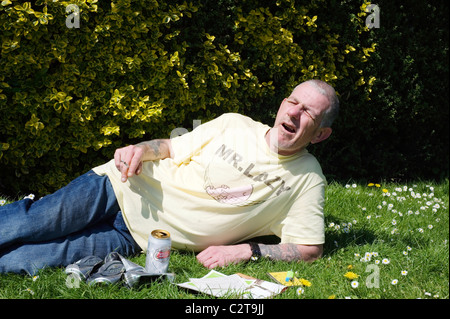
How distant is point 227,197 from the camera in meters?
3.34

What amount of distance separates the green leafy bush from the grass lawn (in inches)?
55.9

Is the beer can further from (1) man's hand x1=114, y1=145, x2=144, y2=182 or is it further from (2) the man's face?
(2) the man's face

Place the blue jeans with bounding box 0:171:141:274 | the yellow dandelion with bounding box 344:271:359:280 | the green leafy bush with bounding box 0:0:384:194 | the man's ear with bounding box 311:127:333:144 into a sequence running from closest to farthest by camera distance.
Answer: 1. the blue jeans with bounding box 0:171:141:274
2. the yellow dandelion with bounding box 344:271:359:280
3. the man's ear with bounding box 311:127:333:144
4. the green leafy bush with bounding box 0:0:384:194

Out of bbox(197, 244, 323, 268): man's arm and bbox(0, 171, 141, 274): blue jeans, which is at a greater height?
bbox(0, 171, 141, 274): blue jeans

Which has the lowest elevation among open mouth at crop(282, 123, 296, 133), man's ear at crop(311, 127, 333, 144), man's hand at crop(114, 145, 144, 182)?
man's hand at crop(114, 145, 144, 182)

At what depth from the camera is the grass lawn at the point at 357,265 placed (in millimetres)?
2864

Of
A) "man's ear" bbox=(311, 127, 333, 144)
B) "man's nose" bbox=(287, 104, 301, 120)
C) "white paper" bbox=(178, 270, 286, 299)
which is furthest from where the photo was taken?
"man's ear" bbox=(311, 127, 333, 144)

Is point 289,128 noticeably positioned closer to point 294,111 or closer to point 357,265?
point 294,111

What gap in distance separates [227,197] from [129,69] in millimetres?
1635

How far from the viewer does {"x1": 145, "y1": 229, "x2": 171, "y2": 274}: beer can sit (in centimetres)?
295

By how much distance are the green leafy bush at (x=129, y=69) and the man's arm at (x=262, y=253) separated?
1.56m

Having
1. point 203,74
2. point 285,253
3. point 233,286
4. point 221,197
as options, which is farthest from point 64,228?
point 203,74

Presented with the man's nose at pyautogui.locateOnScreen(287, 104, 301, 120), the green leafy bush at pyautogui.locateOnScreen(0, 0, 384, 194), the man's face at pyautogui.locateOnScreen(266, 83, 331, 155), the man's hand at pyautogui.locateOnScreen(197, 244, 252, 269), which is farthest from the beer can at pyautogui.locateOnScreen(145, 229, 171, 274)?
the green leafy bush at pyautogui.locateOnScreen(0, 0, 384, 194)
